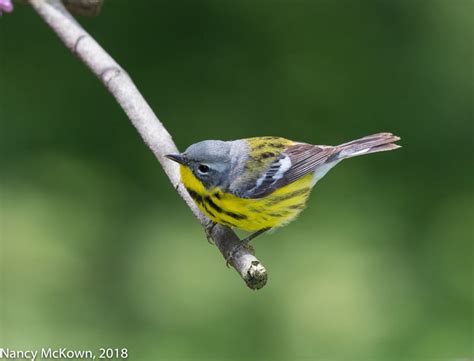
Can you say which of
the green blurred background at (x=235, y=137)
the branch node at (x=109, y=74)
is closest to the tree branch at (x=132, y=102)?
the branch node at (x=109, y=74)

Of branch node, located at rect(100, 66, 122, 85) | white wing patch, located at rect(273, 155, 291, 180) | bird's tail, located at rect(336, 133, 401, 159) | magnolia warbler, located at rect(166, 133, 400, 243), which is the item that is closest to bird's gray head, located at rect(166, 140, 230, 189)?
magnolia warbler, located at rect(166, 133, 400, 243)

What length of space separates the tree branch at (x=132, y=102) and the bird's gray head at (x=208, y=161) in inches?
3.1

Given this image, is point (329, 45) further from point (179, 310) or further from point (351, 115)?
point (179, 310)

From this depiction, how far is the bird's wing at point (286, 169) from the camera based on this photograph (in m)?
2.82

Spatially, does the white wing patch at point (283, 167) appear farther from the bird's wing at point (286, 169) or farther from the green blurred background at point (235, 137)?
the green blurred background at point (235, 137)

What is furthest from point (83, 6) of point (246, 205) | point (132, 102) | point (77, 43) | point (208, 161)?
point (246, 205)

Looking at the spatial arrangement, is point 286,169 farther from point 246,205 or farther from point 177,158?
point 177,158

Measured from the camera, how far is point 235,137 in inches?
176

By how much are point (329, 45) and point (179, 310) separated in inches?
79.2

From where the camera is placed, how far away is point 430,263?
3881mm

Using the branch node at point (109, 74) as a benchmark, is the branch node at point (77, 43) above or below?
above

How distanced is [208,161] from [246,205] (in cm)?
23

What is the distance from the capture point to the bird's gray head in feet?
8.54

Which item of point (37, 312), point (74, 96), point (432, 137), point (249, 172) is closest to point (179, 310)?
point (37, 312)
